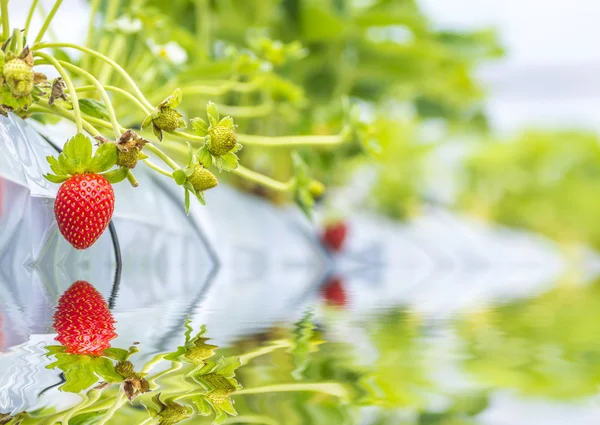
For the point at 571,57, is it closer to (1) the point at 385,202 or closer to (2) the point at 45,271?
(1) the point at 385,202

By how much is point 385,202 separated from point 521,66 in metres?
3.49

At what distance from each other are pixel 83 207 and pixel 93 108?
114 mm

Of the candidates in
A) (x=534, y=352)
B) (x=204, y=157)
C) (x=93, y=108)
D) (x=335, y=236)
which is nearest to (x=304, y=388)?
(x=534, y=352)

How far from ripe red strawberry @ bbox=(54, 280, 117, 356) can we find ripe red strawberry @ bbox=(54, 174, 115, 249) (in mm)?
51

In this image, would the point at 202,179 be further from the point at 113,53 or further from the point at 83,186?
the point at 113,53

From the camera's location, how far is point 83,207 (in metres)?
0.50

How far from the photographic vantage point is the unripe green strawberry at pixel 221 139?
0.49 m

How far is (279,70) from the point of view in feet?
5.27

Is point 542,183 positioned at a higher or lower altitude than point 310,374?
higher

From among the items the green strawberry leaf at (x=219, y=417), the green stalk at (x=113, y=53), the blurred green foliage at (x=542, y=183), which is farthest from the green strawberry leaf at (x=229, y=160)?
the blurred green foliage at (x=542, y=183)

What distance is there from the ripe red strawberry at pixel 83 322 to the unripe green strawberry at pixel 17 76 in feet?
0.50

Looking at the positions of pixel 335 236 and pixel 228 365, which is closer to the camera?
pixel 228 365

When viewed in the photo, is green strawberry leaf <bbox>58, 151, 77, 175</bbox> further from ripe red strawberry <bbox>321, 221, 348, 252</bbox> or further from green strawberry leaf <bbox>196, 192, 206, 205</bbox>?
ripe red strawberry <bbox>321, 221, 348, 252</bbox>

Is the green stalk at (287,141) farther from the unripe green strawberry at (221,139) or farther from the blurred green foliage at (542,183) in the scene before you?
the blurred green foliage at (542,183)
